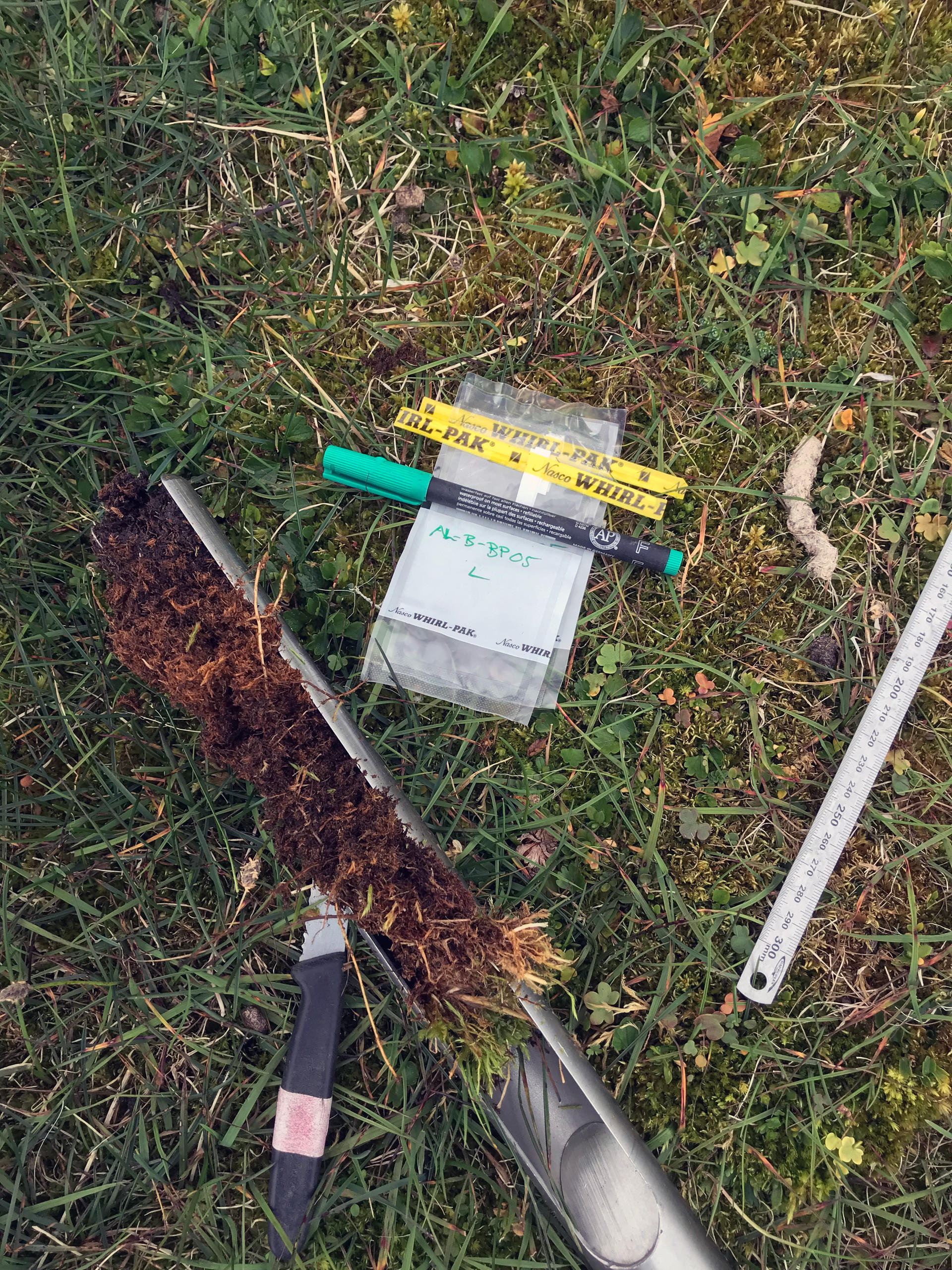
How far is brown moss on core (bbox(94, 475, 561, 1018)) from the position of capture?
203cm

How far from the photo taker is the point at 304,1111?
221 cm

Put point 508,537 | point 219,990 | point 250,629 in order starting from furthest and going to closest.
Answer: point 508,537
point 219,990
point 250,629

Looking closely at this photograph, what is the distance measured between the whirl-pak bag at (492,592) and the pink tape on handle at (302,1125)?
1.29 meters

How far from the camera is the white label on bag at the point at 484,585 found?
2445 mm

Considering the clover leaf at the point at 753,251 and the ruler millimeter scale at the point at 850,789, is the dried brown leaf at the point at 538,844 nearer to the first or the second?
the ruler millimeter scale at the point at 850,789

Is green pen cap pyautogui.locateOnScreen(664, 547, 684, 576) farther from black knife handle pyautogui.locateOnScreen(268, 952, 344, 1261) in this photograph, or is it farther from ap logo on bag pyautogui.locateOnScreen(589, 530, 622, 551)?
black knife handle pyautogui.locateOnScreen(268, 952, 344, 1261)

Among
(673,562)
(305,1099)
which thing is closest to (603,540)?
(673,562)

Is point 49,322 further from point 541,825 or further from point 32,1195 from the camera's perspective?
point 32,1195

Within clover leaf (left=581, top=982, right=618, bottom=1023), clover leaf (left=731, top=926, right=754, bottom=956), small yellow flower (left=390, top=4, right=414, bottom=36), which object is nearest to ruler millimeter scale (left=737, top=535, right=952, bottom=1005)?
clover leaf (left=731, top=926, right=754, bottom=956)

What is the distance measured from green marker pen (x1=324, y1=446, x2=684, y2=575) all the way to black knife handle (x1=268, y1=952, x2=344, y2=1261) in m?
1.54

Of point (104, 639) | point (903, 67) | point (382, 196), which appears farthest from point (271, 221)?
point (903, 67)

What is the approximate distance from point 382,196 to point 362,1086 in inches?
116

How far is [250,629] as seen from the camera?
2170mm

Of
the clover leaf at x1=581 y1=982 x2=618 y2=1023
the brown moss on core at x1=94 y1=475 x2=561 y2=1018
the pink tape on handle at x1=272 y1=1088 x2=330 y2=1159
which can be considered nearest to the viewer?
the brown moss on core at x1=94 y1=475 x2=561 y2=1018
